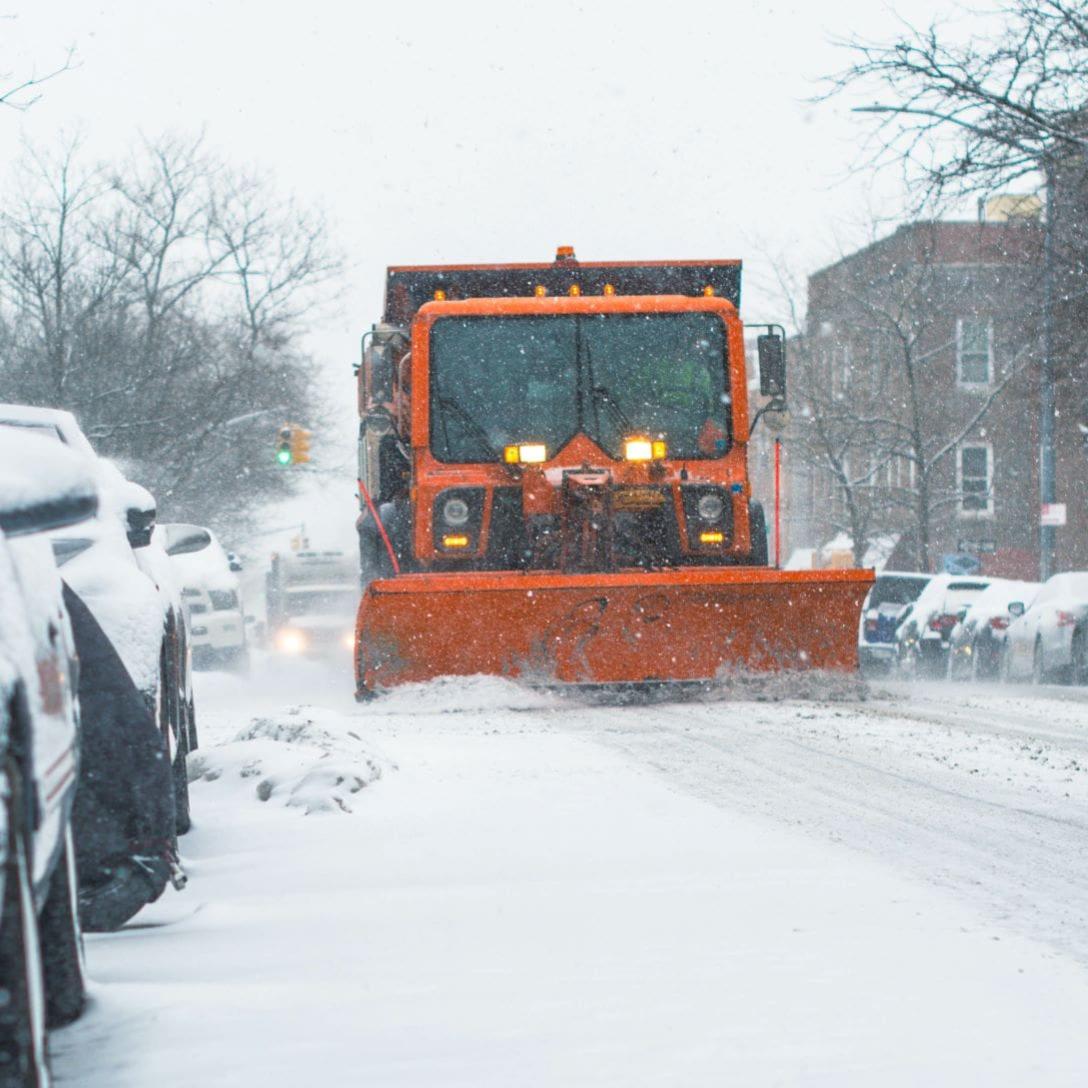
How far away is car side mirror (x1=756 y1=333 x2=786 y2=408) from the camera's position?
1323 cm

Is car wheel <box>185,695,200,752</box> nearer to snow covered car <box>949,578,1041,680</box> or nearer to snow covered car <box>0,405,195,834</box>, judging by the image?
snow covered car <box>0,405,195,834</box>

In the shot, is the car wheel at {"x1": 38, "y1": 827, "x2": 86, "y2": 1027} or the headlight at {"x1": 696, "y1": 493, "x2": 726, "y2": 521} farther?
the headlight at {"x1": 696, "y1": 493, "x2": 726, "y2": 521}

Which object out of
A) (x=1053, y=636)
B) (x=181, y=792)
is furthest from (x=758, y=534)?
(x=181, y=792)

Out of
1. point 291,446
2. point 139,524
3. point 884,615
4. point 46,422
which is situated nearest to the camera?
point 139,524

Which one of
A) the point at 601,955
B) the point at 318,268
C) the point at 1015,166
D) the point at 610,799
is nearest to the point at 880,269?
the point at 318,268

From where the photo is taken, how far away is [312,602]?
35344 mm

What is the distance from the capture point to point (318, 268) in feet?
147

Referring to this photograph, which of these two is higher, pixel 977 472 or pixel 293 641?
pixel 977 472

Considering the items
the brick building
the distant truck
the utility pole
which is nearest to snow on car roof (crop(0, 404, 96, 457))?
the utility pole

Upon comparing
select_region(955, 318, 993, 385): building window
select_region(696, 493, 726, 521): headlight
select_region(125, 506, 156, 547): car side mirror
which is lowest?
select_region(125, 506, 156, 547): car side mirror

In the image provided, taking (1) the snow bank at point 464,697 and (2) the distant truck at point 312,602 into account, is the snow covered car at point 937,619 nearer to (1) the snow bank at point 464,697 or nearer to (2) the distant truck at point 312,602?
(2) the distant truck at point 312,602

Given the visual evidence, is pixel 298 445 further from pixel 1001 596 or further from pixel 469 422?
pixel 469 422

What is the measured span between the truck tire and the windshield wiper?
6.60 ft

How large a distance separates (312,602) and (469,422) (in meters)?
22.3
